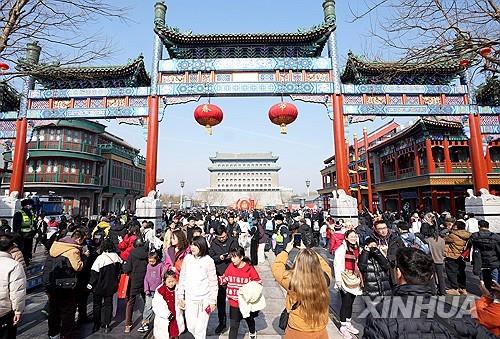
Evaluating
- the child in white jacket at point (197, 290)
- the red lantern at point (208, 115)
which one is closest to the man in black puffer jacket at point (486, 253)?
the child in white jacket at point (197, 290)

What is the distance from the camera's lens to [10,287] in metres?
2.73

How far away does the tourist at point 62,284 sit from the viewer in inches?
145

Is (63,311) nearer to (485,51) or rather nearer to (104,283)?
(104,283)

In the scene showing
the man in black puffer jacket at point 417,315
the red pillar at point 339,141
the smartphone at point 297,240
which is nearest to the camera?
the man in black puffer jacket at point 417,315

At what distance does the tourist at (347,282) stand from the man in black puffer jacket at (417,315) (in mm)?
1858

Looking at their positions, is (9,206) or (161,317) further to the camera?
(9,206)

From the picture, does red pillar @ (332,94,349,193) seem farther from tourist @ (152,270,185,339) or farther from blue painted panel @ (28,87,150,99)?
tourist @ (152,270,185,339)

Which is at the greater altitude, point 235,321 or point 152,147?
point 152,147

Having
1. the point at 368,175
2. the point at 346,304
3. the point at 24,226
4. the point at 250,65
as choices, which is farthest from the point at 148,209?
the point at 368,175

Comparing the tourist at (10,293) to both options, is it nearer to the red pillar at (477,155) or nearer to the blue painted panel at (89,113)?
the blue painted panel at (89,113)

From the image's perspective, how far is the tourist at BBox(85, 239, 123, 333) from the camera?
4012 millimetres

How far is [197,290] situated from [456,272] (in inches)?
207

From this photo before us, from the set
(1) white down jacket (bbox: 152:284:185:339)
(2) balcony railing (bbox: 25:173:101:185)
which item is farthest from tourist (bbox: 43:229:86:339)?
(2) balcony railing (bbox: 25:173:101:185)

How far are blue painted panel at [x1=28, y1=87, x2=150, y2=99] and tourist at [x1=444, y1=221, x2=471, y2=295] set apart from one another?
11381 millimetres
